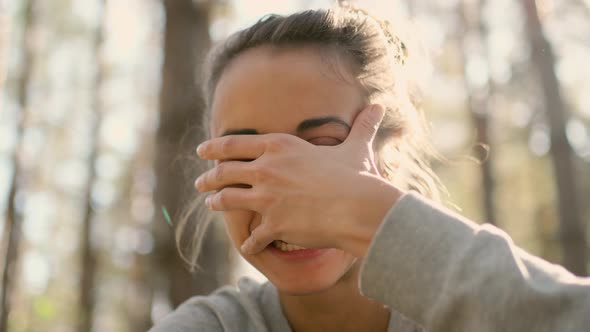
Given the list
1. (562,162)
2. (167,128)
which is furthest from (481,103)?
(167,128)

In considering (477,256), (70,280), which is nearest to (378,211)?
(477,256)

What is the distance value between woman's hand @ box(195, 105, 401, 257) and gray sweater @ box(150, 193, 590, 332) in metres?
0.08

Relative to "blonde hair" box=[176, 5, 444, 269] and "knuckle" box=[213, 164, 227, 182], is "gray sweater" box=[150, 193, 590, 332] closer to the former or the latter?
"knuckle" box=[213, 164, 227, 182]

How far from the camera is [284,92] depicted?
1781 mm

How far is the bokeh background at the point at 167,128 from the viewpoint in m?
3.76

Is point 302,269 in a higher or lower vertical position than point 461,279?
lower

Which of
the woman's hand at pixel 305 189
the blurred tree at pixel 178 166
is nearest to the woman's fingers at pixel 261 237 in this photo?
the woman's hand at pixel 305 189

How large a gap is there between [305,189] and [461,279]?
40 centimetres

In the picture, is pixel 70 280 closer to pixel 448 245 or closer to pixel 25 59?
pixel 25 59

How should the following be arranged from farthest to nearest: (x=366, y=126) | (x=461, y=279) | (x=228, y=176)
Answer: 1. (x=366, y=126)
2. (x=228, y=176)
3. (x=461, y=279)

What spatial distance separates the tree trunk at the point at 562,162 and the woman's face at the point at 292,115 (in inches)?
197

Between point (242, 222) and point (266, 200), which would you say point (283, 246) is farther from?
point (266, 200)

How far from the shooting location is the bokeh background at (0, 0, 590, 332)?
3760 millimetres

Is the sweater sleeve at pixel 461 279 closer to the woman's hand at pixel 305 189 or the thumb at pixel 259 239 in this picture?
the woman's hand at pixel 305 189
